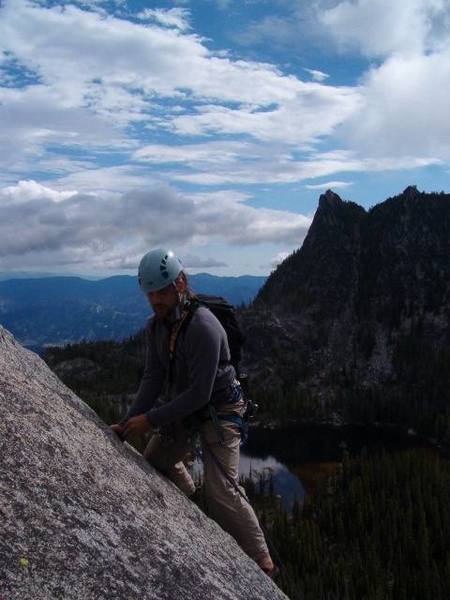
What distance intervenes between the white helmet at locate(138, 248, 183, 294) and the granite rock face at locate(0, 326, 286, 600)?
2565mm

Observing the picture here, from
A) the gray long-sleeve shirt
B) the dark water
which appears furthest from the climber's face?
the dark water

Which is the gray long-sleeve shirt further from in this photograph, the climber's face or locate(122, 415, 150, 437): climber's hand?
the climber's face

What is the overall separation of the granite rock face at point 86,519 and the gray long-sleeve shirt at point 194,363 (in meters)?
1.27

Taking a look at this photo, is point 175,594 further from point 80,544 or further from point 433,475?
point 433,475

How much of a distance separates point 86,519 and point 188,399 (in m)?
2.98

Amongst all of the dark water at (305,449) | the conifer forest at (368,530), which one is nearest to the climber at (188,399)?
the conifer forest at (368,530)

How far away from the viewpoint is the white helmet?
9.87 metres

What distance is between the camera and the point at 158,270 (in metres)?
9.87

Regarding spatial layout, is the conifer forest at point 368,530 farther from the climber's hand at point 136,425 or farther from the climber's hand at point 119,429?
the climber's hand at point 136,425

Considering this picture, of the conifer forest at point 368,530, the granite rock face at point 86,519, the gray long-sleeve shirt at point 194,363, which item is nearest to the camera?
the granite rock face at point 86,519

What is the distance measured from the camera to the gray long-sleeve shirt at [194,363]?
31.9ft

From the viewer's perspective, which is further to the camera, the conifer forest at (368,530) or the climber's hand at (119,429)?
the conifer forest at (368,530)

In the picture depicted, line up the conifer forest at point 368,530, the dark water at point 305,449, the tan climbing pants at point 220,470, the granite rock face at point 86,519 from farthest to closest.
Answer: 1. the dark water at point 305,449
2. the conifer forest at point 368,530
3. the tan climbing pants at point 220,470
4. the granite rock face at point 86,519

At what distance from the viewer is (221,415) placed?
10.6 metres
